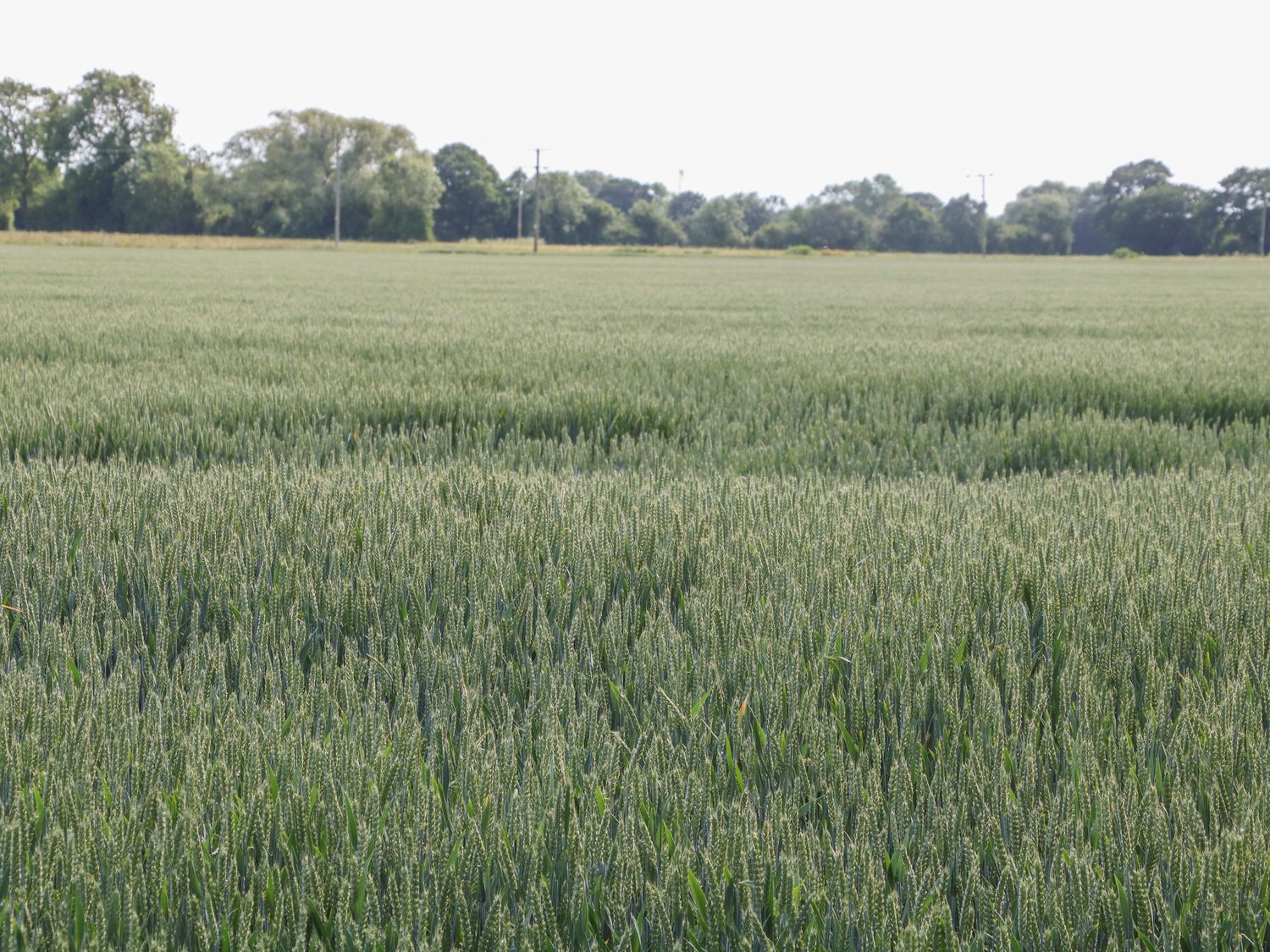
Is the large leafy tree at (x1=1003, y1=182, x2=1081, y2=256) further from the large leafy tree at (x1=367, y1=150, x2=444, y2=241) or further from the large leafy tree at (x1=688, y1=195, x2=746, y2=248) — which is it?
the large leafy tree at (x1=367, y1=150, x2=444, y2=241)

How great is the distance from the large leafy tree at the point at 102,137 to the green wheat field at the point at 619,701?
9568cm

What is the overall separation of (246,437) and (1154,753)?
3.52m

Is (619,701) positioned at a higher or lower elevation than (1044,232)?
lower

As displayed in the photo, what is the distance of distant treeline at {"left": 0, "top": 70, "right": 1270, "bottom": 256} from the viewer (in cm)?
8412

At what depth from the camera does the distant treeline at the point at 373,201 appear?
3312 inches

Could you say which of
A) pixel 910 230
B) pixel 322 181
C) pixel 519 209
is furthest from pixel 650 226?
pixel 322 181

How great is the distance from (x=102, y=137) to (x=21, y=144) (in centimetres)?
647

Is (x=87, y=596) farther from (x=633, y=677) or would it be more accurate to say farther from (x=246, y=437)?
(x=246, y=437)

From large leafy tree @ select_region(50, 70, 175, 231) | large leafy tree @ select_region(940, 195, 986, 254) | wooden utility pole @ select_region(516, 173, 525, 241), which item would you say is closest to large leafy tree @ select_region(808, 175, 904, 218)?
large leafy tree @ select_region(940, 195, 986, 254)

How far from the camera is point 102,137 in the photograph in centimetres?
8994

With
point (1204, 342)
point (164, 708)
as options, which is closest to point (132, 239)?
point (1204, 342)

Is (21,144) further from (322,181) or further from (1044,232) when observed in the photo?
(1044,232)

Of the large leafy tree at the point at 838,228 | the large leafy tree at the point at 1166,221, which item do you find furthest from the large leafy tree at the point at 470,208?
the large leafy tree at the point at 1166,221

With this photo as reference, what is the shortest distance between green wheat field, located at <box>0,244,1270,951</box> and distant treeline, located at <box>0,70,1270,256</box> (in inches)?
2829
